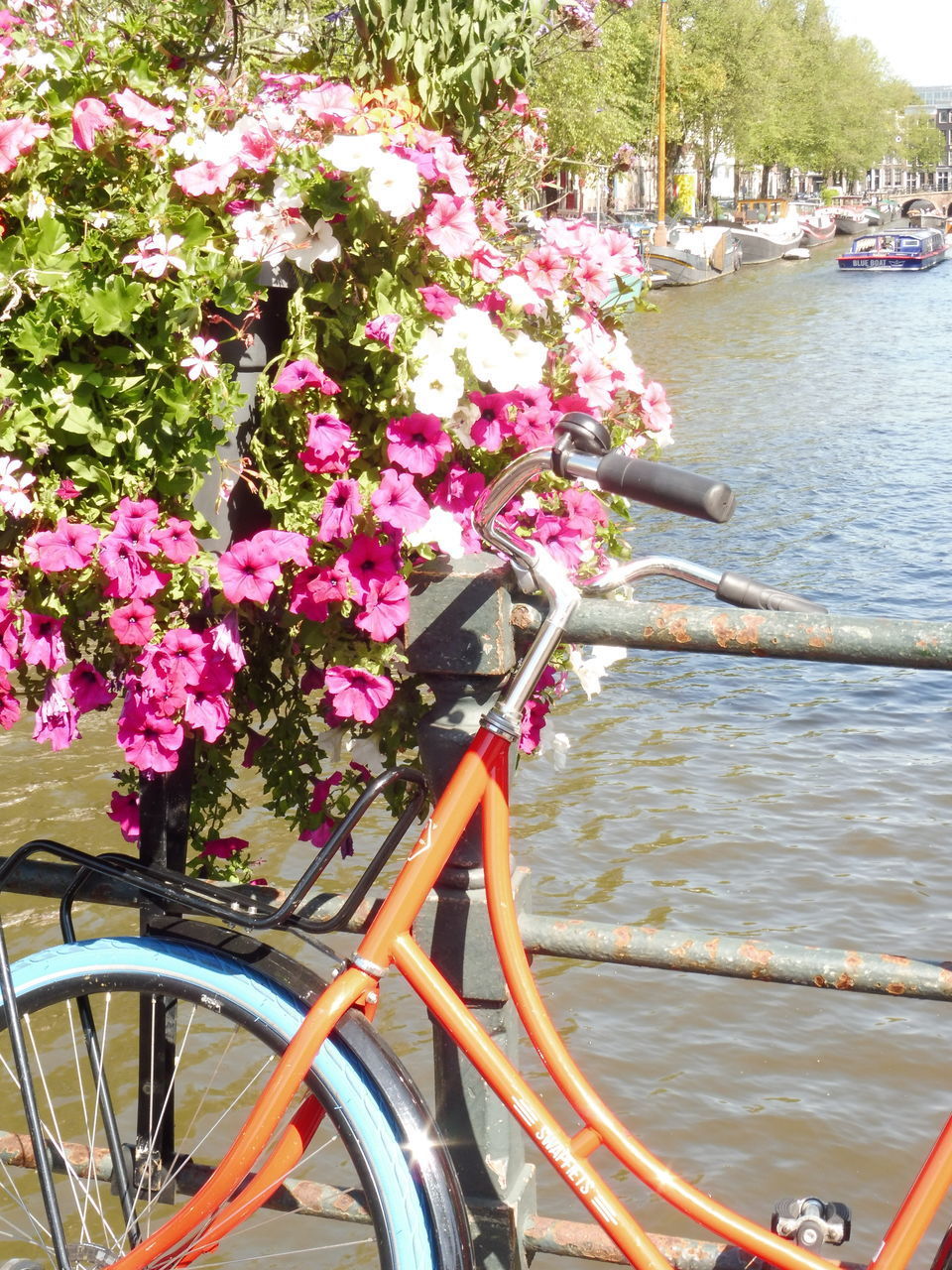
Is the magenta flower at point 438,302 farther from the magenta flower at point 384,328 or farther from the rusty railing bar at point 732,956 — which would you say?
the rusty railing bar at point 732,956

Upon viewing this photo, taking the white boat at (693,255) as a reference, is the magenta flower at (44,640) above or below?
below

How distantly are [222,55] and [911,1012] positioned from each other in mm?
3654

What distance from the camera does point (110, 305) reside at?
180 cm

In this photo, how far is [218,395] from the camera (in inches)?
73.6

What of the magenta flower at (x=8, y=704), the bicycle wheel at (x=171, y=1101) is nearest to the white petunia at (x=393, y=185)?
the magenta flower at (x=8, y=704)

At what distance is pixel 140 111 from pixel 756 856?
4.56m

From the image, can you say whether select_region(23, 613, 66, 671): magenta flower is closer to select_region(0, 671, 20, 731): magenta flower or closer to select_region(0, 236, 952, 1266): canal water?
select_region(0, 671, 20, 731): magenta flower

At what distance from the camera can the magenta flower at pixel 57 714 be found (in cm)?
200

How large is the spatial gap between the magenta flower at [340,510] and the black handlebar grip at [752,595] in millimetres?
506

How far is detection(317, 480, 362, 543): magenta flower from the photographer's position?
189 cm

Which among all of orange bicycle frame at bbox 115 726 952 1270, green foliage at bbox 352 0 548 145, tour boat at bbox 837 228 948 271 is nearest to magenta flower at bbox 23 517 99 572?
orange bicycle frame at bbox 115 726 952 1270

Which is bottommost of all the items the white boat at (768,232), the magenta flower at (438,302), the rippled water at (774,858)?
the rippled water at (774,858)

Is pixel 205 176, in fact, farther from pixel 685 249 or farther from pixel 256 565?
pixel 685 249

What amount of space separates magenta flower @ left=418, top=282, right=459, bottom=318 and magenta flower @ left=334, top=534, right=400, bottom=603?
1.03 feet
